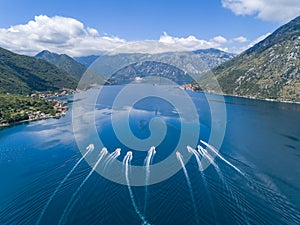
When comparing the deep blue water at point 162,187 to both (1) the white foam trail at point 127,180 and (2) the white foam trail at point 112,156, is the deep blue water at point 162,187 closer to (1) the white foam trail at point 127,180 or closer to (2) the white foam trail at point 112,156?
(1) the white foam trail at point 127,180

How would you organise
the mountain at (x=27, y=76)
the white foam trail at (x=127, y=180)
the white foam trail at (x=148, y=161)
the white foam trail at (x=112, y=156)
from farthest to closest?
the mountain at (x=27, y=76), the white foam trail at (x=112, y=156), the white foam trail at (x=148, y=161), the white foam trail at (x=127, y=180)

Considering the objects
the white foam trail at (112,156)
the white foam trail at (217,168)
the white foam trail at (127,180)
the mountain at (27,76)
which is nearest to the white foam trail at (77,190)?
the white foam trail at (112,156)

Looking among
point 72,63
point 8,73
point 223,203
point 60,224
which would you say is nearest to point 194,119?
point 223,203

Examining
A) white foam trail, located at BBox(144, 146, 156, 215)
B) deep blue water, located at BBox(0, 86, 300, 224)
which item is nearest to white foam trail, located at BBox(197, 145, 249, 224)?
deep blue water, located at BBox(0, 86, 300, 224)

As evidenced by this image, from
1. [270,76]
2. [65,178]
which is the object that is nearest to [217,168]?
[65,178]

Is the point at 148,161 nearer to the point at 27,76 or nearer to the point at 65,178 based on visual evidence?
the point at 65,178

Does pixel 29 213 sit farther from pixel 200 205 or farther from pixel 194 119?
pixel 194 119
